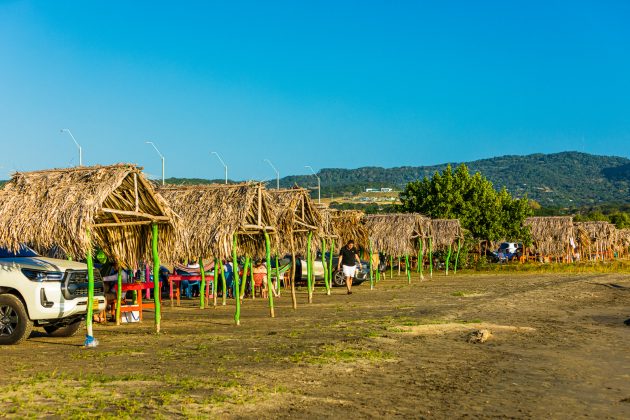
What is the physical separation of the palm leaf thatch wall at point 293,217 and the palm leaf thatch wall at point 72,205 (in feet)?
19.7

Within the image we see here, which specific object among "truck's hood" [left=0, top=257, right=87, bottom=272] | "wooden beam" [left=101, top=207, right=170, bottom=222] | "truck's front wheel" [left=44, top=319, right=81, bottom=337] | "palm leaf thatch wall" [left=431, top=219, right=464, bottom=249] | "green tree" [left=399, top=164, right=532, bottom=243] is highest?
"green tree" [left=399, top=164, right=532, bottom=243]

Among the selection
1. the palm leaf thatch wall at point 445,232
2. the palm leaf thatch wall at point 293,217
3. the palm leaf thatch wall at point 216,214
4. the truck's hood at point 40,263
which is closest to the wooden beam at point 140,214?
the truck's hood at point 40,263

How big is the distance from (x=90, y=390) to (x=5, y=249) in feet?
22.5

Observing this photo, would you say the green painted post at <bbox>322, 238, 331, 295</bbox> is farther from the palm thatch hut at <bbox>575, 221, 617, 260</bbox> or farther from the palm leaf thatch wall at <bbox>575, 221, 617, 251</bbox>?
the palm leaf thatch wall at <bbox>575, 221, 617, 251</bbox>

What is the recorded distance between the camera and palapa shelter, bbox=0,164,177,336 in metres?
13.9

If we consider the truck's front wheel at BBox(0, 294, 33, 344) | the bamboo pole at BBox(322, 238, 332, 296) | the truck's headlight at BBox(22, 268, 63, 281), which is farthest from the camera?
the bamboo pole at BBox(322, 238, 332, 296)

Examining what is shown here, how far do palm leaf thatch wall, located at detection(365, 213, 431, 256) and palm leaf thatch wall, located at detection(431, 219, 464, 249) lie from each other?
6.18 metres

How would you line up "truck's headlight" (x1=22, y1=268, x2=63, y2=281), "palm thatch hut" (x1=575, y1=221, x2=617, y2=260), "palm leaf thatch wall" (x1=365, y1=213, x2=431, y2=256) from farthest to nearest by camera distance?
1. "palm thatch hut" (x1=575, y1=221, x2=617, y2=260)
2. "palm leaf thatch wall" (x1=365, y1=213, x2=431, y2=256)
3. "truck's headlight" (x1=22, y1=268, x2=63, y2=281)

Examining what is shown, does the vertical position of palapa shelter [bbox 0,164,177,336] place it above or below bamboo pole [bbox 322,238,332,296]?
above

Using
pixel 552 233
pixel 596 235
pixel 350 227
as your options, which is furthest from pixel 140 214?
pixel 596 235

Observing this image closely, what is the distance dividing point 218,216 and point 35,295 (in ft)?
20.7

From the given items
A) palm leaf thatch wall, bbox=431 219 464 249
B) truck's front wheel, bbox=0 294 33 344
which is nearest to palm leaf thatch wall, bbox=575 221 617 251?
palm leaf thatch wall, bbox=431 219 464 249

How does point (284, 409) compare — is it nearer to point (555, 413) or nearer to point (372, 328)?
point (555, 413)

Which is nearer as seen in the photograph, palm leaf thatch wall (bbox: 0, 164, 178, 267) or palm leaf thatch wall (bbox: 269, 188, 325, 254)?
palm leaf thatch wall (bbox: 0, 164, 178, 267)
